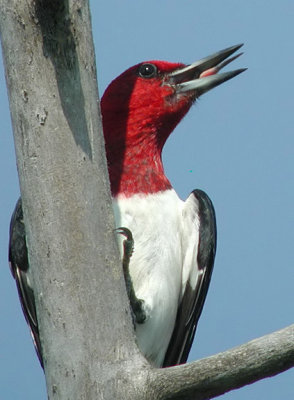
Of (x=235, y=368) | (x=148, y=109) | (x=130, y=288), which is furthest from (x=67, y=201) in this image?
(x=148, y=109)

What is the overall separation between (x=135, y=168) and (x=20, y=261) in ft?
2.63

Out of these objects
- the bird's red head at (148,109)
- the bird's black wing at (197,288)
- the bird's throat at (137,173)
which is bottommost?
the bird's black wing at (197,288)

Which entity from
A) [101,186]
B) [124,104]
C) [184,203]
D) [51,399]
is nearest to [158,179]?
[184,203]

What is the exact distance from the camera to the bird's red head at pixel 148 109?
4461mm

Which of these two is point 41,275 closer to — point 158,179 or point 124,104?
point 158,179

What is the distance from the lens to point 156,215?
4277 mm

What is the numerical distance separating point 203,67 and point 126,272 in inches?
62.9

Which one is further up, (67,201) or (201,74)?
(201,74)

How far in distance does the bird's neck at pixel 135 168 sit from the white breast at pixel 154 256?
5 centimetres

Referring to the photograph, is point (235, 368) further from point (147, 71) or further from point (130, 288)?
point (147, 71)

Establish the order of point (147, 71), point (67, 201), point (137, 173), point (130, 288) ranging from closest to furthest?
1. point (67, 201)
2. point (130, 288)
3. point (137, 173)
4. point (147, 71)

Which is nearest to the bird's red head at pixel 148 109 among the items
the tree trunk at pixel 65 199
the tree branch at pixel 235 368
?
the tree trunk at pixel 65 199

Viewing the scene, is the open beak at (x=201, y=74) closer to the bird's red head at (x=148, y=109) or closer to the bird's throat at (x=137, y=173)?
the bird's red head at (x=148, y=109)

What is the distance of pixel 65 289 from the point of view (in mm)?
2873
